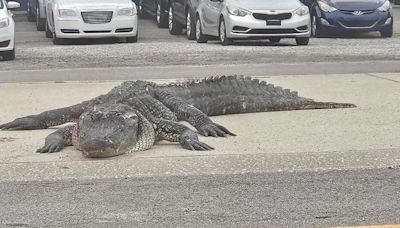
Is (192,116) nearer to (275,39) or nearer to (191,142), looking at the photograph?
(191,142)

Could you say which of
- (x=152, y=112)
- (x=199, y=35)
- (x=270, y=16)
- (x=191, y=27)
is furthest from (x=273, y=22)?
(x=152, y=112)

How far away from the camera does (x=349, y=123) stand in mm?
8133

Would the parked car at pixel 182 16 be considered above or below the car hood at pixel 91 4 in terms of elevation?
below

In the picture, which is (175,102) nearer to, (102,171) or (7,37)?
(102,171)

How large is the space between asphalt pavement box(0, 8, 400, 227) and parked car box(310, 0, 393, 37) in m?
9.50

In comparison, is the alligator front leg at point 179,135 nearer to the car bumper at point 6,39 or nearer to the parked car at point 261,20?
the car bumper at point 6,39

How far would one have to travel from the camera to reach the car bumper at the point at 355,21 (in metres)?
20.9

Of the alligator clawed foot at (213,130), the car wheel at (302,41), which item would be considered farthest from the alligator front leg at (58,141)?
the car wheel at (302,41)

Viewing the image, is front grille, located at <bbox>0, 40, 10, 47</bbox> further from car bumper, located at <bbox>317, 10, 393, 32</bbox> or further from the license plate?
car bumper, located at <bbox>317, 10, 393, 32</bbox>

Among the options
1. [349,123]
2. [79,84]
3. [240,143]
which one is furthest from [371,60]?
[240,143]

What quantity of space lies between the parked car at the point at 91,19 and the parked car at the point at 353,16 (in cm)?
549

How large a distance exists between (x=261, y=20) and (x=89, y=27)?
4.10m

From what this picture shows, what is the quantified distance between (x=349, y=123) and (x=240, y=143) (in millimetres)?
1503

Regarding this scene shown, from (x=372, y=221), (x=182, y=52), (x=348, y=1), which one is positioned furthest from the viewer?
(x=348, y=1)
